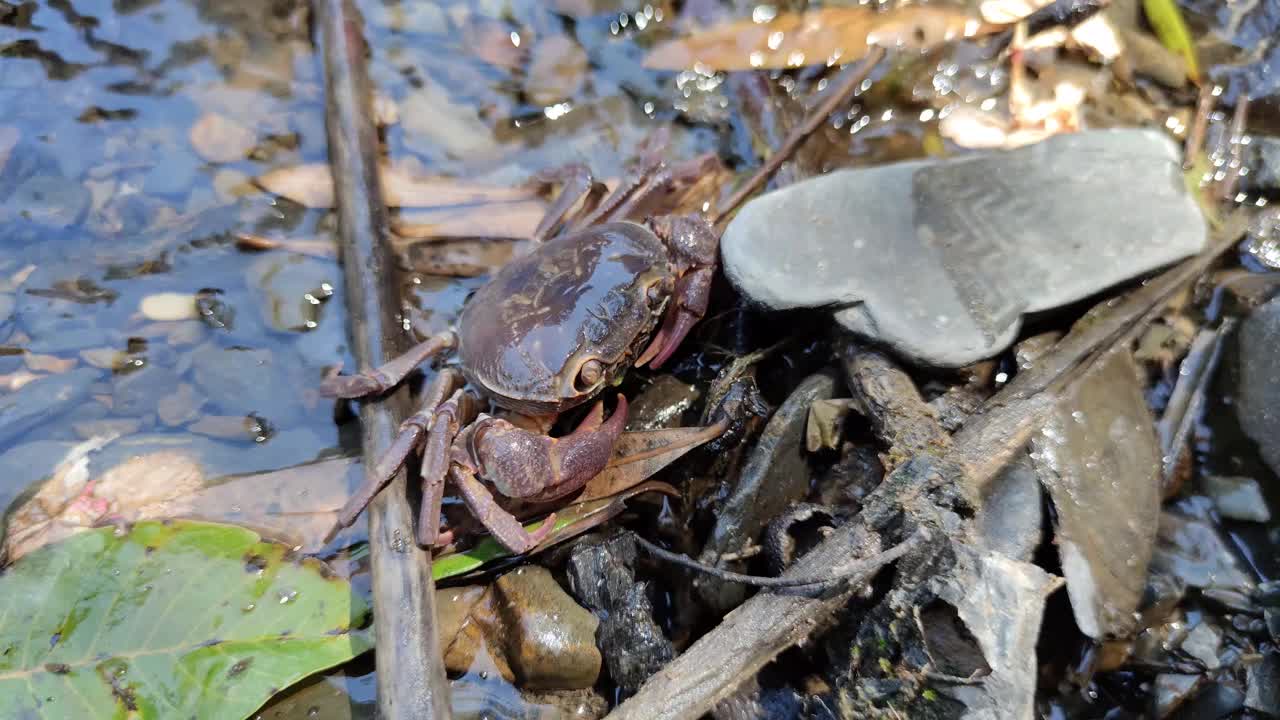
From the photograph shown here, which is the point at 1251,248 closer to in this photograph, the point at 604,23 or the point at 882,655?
the point at 882,655

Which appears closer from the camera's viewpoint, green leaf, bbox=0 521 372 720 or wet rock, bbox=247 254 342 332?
green leaf, bbox=0 521 372 720

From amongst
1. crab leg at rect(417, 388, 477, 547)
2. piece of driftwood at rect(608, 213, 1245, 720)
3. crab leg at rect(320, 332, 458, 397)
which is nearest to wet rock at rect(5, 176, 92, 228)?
crab leg at rect(320, 332, 458, 397)

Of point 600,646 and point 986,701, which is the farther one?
point 600,646

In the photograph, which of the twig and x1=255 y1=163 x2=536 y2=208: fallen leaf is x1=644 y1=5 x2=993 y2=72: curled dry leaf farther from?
the twig

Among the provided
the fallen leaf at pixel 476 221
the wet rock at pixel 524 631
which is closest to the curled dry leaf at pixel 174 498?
the wet rock at pixel 524 631

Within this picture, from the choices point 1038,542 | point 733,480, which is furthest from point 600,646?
point 1038,542

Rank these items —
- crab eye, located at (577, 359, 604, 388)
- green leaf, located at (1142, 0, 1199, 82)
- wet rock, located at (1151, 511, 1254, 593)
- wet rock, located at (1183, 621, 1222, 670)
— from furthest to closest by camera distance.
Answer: green leaf, located at (1142, 0, 1199, 82)
crab eye, located at (577, 359, 604, 388)
wet rock, located at (1151, 511, 1254, 593)
wet rock, located at (1183, 621, 1222, 670)
